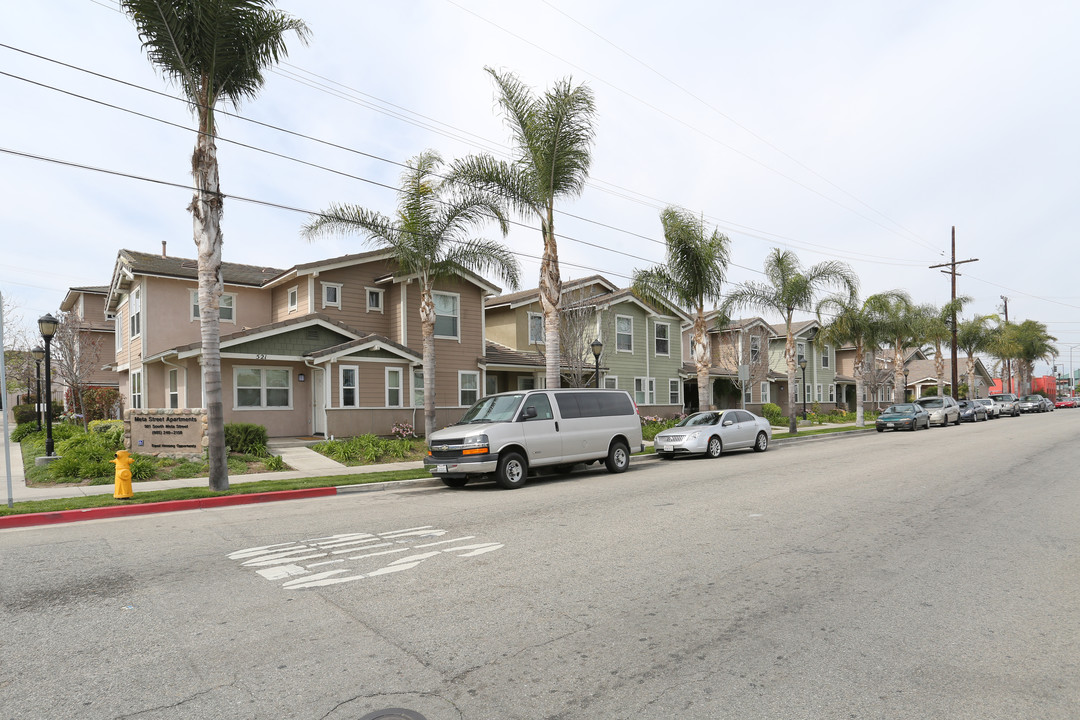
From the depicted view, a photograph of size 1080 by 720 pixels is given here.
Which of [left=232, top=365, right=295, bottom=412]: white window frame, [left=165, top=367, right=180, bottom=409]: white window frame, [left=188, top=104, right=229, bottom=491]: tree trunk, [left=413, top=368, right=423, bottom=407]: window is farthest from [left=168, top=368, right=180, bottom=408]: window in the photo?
[left=188, top=104, right=229, bottom=491]: tree trunk

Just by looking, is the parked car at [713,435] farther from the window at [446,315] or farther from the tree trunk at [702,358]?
the window at [446,315]

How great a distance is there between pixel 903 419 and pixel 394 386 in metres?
24.0

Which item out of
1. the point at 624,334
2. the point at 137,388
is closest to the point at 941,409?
the point at 624,334

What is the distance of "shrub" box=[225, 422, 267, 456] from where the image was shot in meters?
18.3

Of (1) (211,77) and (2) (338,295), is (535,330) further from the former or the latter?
(1) (211,77)

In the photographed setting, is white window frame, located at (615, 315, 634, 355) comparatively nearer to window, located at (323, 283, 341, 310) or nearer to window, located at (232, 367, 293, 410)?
window, located at (323, 283, 341, 310)

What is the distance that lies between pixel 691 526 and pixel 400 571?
12.7 feet

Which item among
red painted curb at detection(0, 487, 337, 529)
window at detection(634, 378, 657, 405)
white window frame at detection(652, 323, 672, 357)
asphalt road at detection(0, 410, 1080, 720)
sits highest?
white window frame at detection(652, 323, 672, 357)

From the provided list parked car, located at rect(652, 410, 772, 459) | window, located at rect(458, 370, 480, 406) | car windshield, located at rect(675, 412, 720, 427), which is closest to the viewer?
parked car, located at rect(652, 410, 772, 459)

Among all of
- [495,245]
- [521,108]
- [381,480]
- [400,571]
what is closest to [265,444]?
[381,480]

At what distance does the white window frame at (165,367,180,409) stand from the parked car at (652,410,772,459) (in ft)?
53.9

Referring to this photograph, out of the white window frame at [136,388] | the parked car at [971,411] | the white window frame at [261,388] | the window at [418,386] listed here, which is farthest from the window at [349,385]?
the parked car at [971,411]

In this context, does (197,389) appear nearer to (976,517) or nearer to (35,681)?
(35,681)

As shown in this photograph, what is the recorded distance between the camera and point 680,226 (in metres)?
24.3
